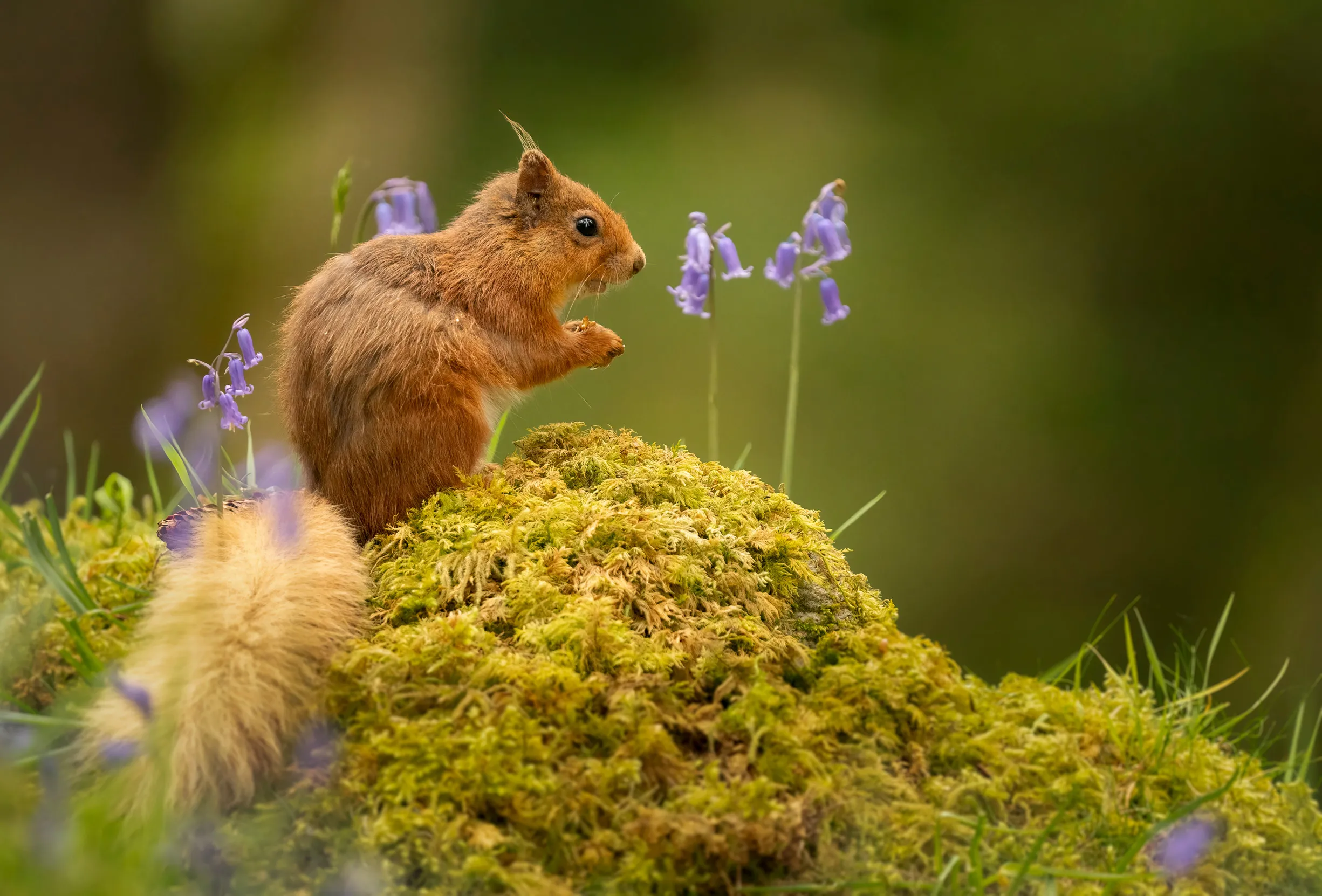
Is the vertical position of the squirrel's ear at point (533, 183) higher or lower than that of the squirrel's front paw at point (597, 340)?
higher

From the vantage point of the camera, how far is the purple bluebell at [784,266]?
7.80ft

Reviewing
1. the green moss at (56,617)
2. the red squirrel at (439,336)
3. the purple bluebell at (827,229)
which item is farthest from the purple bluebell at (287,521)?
the purple bluebell at (827,229)

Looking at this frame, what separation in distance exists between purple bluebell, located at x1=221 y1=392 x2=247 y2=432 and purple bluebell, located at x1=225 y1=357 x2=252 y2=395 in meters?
0.02

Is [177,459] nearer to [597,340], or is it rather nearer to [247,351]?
[247,351]

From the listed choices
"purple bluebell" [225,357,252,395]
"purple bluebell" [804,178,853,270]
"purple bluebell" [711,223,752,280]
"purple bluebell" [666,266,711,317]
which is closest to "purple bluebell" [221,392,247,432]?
"purple bluebell" [225,357,252,395]

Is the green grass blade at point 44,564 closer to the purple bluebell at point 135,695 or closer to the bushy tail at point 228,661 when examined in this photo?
the bushy tail at point 228,661

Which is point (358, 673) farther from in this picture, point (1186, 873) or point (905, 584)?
point (905, 584)

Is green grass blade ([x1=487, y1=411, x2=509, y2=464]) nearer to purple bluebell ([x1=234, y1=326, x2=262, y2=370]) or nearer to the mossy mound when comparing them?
the mossy mound

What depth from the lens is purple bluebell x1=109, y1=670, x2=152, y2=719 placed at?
114cm

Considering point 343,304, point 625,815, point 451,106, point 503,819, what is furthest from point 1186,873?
point 451,106

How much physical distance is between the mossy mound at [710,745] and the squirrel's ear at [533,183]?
30.0 inches

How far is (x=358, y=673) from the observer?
138cm

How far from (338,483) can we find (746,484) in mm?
786

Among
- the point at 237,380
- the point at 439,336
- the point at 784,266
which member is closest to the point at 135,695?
the point at 439,336
